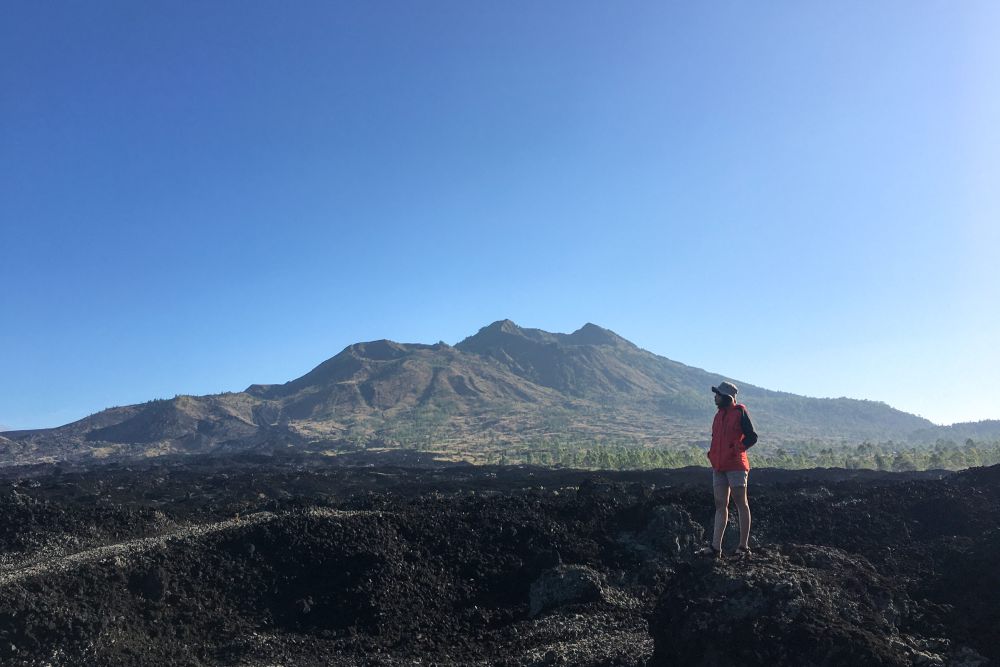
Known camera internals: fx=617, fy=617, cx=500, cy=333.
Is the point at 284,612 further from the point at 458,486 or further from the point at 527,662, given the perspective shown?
the point at 458,486

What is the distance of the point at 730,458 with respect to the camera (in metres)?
9.29

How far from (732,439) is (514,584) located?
7.16 m

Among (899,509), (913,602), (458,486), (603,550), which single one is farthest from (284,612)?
(458,486)

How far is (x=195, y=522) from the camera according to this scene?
1989cm

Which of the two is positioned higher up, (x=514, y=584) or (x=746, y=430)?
(x=746, y=430)

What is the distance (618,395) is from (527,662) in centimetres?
16465

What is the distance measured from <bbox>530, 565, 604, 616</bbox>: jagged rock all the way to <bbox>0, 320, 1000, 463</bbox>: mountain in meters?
69.1

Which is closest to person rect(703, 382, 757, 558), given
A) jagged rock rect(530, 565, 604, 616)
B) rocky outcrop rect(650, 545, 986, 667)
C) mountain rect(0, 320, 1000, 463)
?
rocky outcrop rect(650, 545, 986, 667)

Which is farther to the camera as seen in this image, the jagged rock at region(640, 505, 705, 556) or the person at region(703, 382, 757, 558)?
the jagged rock at region(640, 505, 705, 556)

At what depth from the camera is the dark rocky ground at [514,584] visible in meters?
8.12

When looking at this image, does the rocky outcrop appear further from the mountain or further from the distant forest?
the mountain

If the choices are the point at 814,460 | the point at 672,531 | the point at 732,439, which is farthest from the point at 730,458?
the point at 814,460

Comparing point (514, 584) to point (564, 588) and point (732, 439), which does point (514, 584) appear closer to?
point (564, 588)

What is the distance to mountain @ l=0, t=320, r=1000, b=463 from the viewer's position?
Result: 362ft
